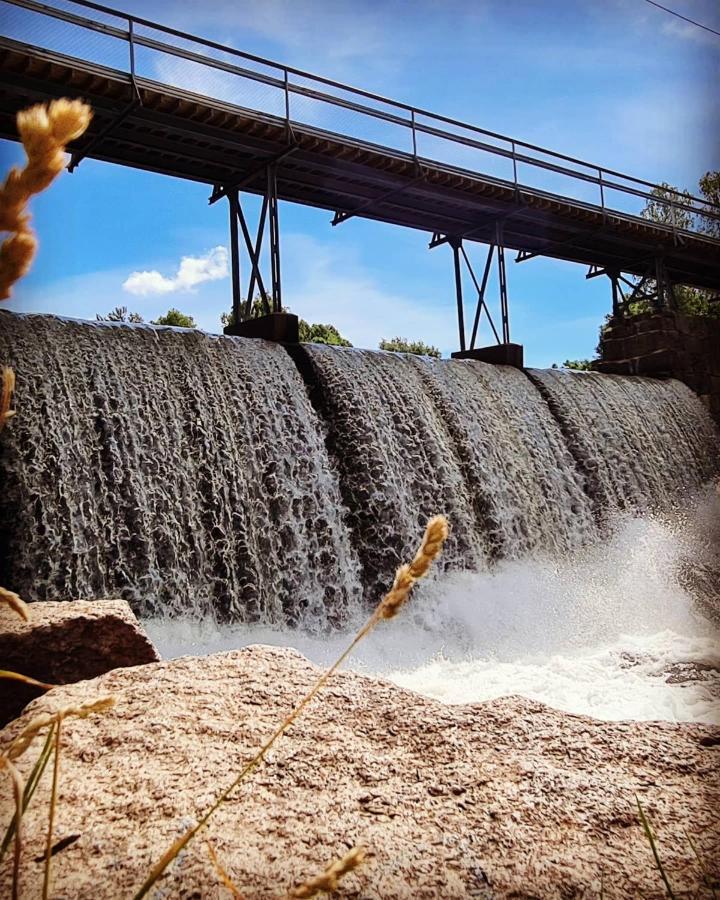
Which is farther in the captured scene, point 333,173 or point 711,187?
point 333,173

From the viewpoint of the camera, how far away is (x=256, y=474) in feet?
16.7

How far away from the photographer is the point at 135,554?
14.1ft

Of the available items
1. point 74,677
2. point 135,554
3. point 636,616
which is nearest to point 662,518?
point 636,616

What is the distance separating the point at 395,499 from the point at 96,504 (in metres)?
2.26

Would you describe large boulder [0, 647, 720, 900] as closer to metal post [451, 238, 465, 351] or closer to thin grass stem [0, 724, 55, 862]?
thin grass stem [0, 724, 55, 862]

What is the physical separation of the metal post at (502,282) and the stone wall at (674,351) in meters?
2.14

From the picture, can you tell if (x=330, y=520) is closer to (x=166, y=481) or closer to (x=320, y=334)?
(x=166, y=481)

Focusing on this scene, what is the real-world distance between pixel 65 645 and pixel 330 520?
138 inches

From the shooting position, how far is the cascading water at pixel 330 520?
4.02 meters

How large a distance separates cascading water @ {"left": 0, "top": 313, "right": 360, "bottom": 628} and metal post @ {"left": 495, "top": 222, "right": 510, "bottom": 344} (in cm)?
472

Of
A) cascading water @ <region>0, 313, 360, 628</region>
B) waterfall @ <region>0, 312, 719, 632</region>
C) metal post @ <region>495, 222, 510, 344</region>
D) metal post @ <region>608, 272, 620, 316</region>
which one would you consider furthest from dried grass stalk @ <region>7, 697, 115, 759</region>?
Answer: metal post @ <region>608, 272, 620, 316</region>

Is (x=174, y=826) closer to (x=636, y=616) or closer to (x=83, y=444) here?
(x=83, y=444)

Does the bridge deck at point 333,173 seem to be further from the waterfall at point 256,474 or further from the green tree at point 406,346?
the green tree at point 406,346

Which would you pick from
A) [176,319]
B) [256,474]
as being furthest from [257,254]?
[176,319]
